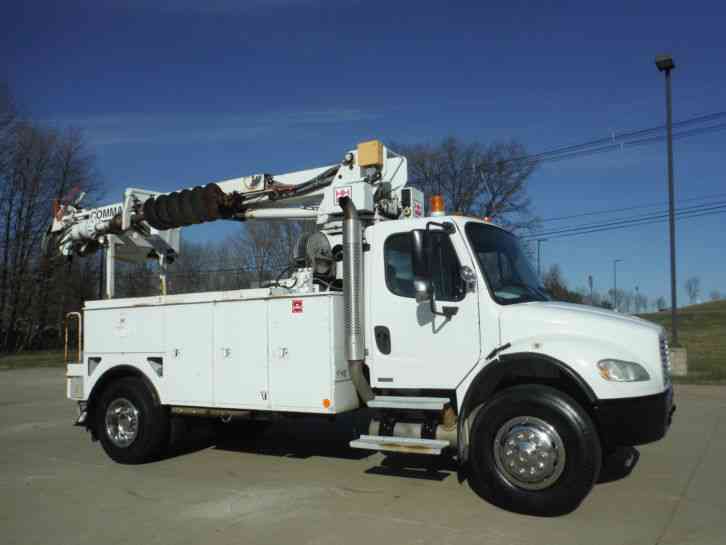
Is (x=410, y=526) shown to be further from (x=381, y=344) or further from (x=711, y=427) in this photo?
(x=711, y=427)

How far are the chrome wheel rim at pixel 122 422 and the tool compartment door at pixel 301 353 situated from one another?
7.30 ft

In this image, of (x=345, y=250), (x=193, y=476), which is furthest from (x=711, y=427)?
(x=193, y=476)

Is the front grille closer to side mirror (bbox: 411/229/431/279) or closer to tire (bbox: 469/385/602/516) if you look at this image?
tire (bbox: 469/385/602/516)

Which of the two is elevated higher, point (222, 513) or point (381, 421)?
point (381, 421)

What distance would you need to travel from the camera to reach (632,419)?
5211 millimetres

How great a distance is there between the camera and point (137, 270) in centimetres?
1234

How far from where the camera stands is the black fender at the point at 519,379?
5410mm

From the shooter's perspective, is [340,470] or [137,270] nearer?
[340,470]

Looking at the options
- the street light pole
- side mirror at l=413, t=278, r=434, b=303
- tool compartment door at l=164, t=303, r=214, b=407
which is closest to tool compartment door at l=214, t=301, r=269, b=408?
tool compartment door at l=164, t=303, r=214, b=407

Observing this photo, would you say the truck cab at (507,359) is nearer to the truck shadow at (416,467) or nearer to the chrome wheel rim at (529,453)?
the chrome wheel rim at (529,453)

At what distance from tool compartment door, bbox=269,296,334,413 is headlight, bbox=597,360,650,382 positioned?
2.69 metres

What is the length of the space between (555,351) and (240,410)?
3.65 m

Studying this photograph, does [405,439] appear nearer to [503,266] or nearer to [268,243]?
[503,266]

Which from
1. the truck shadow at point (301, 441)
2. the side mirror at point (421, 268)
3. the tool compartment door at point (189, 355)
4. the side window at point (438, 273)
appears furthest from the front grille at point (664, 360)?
the tool compartment door at point (189, 355)
